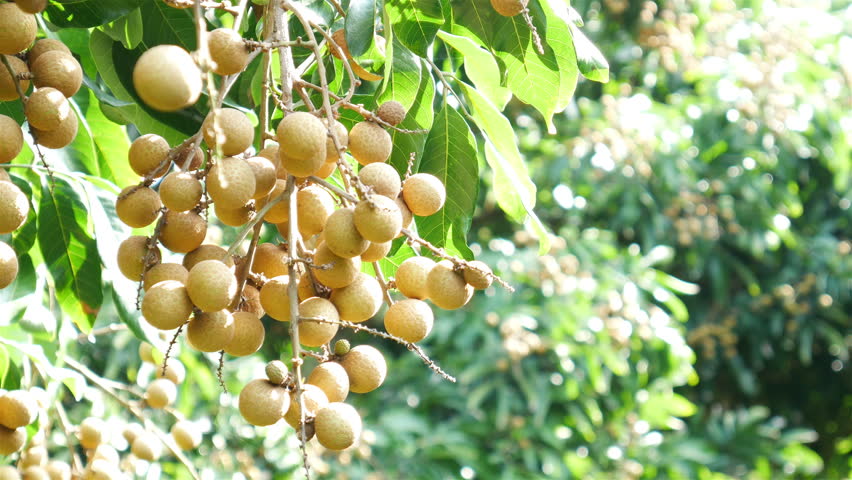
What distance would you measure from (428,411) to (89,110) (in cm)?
233

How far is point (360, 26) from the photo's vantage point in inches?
26.9

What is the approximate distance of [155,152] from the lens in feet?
1.99

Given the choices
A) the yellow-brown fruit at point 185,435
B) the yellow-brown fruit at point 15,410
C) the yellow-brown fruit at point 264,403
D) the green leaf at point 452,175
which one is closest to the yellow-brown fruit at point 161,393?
the yellow-brown fruit at point 185,435

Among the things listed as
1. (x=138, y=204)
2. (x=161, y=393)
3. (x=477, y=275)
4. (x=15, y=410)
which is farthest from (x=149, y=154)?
(x=161, y=393)

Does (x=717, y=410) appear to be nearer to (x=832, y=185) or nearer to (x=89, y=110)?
(x=832, y=185)

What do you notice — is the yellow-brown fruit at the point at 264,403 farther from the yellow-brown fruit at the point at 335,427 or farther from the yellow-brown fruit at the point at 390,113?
the yellow-brown fruit at the point at 390,113

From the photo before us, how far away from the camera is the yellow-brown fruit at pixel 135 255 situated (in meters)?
0.60

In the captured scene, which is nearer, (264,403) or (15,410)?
(264,403)

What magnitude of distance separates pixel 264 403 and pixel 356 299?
0.09m

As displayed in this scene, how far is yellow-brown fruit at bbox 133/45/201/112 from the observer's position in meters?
0.46

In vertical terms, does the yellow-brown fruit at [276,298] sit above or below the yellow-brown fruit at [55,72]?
below

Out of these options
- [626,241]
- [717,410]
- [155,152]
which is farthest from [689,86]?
[155,152]

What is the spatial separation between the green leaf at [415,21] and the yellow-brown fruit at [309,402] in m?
0.29

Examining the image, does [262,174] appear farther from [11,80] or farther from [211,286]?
[11,80]
